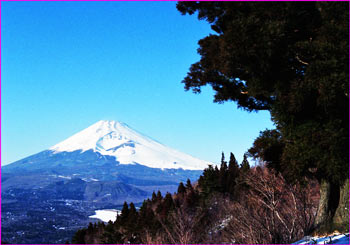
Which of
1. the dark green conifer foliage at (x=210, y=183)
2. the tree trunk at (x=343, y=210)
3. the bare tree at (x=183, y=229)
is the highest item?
the dark green conifer foliage at (x=210, y=183)

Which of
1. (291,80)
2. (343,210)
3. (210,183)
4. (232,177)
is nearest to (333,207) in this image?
(343,210)

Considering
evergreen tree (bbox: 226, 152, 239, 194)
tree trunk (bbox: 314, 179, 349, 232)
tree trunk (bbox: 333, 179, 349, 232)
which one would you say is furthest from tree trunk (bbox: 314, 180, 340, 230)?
evergreen tree (bbox: 226, 152, 239, 194)

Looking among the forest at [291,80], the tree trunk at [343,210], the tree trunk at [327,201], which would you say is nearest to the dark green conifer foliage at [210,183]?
the forest at [291,80]

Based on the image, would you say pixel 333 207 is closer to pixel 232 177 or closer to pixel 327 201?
pixel 327 201

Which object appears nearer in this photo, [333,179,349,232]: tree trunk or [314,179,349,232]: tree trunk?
[333,179,349,232]: tree trunk

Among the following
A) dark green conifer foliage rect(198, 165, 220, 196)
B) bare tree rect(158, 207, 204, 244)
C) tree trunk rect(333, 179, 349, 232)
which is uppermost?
dark green conifer foliage rect(198, 165, 220, 196)

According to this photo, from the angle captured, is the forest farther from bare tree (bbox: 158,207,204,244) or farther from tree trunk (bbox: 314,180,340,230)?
bare tree (bbox: 158,207,204,244)

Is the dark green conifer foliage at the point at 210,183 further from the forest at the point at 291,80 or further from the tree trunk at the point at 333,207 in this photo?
the tree trunk at the point at 333,207

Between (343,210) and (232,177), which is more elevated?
(232,177)

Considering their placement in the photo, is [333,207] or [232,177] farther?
[232,177]

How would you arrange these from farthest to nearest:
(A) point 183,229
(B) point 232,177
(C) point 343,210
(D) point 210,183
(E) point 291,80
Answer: (B) point 232,177 → (D) point 210,183 → (A) point 183,229 → (E) point 291,80 → (C) point 343,210

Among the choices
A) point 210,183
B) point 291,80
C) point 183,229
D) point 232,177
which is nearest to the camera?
point 291,80

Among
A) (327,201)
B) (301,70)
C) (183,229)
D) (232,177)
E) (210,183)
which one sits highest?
(232,177)
